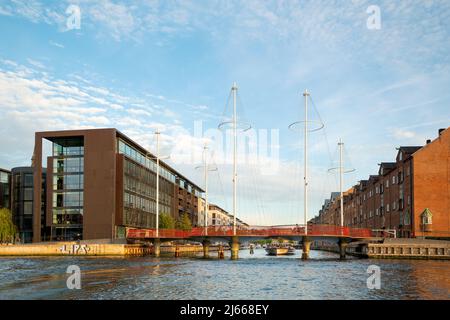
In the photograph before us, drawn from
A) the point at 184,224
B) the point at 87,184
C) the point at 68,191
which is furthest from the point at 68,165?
the point at 184,224

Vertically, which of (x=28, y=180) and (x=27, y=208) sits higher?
(x=28, y=180)

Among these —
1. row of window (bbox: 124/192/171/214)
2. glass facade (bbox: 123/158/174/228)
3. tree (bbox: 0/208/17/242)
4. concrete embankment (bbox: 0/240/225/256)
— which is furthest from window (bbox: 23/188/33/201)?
concrete embankment (bbox: 0/240/225/256)

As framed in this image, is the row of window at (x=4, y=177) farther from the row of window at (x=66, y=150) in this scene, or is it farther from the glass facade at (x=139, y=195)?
the glass facade at (x=139, y=195)

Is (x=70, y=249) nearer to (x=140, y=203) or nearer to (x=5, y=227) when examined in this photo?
(x=5, y=227)

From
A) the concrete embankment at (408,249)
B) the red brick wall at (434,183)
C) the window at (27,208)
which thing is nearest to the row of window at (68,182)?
the window at (27,208)

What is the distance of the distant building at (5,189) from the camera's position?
138m

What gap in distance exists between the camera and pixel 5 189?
5502 inches

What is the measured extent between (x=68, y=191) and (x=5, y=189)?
35.1 meters

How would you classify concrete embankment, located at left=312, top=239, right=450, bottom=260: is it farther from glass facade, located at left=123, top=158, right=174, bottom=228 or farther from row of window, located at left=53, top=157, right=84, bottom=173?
row of window, located at left=53, top=157, right=84, bottom=173

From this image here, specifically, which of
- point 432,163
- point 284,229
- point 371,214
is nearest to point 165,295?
point 284,229

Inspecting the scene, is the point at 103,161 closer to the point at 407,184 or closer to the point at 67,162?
the point at 67,162

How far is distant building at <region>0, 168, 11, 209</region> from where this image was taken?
138 meters

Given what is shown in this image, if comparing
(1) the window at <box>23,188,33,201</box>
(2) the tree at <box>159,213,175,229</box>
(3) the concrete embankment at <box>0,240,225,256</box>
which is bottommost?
(3) the concrete embankment at <box>0,240,225,256</box>

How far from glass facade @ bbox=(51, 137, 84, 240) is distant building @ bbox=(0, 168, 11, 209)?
3043cm
